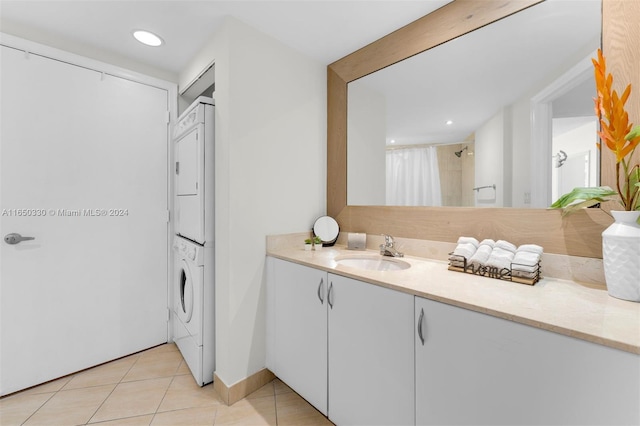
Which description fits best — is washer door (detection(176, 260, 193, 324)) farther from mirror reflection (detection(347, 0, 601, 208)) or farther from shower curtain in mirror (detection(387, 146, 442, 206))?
shower curtain in mirror (detection(387, 146, 442, 206))

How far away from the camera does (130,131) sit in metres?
2.16

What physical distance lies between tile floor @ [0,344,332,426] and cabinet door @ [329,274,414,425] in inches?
14.6

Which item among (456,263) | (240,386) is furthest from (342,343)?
(240,386)

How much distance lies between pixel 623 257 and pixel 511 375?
0.59 metres

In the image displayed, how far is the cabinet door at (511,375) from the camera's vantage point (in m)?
0.70

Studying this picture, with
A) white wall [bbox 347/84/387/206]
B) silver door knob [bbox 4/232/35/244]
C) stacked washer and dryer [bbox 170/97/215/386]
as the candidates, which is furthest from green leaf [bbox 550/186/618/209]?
silver door knob [bbox 4/232/35/244]

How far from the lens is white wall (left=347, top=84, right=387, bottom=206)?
197 centimetres

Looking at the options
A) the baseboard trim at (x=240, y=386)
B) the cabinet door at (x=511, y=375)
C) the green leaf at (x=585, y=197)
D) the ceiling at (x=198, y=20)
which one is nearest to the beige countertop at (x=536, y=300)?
the cabinet door at (x=511, y=375)

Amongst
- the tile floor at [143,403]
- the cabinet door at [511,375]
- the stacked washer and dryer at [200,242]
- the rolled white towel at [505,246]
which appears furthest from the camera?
the stacked washer and dryer at [200,242]

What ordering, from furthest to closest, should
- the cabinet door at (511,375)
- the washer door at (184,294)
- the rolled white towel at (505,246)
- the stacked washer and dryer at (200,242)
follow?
the washer door at (184,294) → the stacked washer and dryer at (200,242) → the rolled white towel at (505,246) → the cabinet door at (511,375)

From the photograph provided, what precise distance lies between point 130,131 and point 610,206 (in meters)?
3.01

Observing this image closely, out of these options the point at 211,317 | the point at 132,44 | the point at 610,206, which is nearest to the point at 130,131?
the point at 132,44

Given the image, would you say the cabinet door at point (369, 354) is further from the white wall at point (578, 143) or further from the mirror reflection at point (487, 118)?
the white wall at point (578, 143)

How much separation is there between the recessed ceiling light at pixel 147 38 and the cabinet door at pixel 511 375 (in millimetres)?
2346
